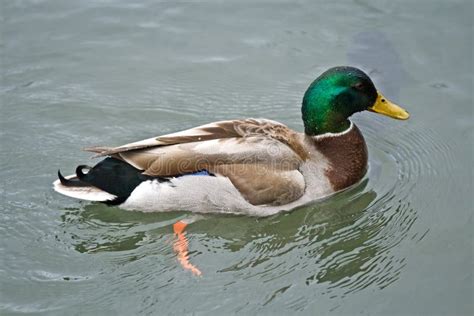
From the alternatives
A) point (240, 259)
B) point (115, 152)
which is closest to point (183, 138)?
point (115, 152)

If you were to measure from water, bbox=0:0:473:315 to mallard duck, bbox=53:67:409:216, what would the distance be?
207 mm

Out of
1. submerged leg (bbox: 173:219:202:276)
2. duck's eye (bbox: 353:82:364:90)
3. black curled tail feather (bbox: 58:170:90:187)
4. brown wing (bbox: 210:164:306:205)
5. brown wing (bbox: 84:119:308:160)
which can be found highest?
duck's eye (bbox: 353:82:364:90)

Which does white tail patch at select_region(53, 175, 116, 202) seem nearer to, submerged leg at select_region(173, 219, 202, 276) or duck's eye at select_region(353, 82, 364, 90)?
submerged leg at select_region(173, 219, 202, 276)

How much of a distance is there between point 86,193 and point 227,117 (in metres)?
1.92

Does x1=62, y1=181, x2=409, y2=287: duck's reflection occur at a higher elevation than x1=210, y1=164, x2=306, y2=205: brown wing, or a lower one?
lower

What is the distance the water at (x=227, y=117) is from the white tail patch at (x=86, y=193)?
0.21 metres

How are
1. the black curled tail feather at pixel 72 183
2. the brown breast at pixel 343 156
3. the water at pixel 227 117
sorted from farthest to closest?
the brown breast at pixel 343 156 < the black curled tail feather at pixel 72 183 < the water at pixel 227 117

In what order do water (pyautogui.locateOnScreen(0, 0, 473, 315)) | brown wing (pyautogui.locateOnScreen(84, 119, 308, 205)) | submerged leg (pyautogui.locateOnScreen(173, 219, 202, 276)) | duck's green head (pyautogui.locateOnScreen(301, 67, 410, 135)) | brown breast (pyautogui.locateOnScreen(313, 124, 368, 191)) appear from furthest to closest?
brown breast (pyautogui.locateOnScreen(313, 124, 368, 191)) < duck's green head (pyautogui.locateOnScreen(301, 67, 410, 135)) < brown wing (pyautogui.locateOnScreen(84, 119, 308, 205)) < submerged leg (pyautogui.locateOnScreen(173, 219, 202, 276)) < water (pyautogui.locateOnScreen(0, 0, 473, 315))

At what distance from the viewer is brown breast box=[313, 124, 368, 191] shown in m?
6.68

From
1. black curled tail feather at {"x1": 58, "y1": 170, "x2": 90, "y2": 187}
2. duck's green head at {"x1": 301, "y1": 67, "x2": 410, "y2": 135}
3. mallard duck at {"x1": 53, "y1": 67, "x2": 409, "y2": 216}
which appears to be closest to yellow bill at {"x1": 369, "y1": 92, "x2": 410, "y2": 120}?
duck's green head at {"x1": 301, "y1": 67, "x2": 410, "y2": 135}

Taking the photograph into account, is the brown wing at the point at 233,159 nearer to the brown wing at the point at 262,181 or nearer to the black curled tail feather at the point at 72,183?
the brown wing at the point at 262,181

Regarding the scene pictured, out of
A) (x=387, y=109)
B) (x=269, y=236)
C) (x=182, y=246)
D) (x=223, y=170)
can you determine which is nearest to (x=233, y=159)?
(x=223, y=170)

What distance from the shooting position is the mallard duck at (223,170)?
20.6ft

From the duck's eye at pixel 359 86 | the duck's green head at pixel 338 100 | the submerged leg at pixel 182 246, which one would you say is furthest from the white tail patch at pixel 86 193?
the duck's eye at pixel 359 86
